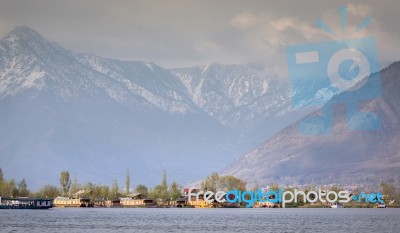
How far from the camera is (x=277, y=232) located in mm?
133125

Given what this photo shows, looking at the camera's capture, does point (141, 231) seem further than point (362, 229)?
No

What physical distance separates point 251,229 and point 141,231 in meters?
19.1

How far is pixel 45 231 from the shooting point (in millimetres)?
128750

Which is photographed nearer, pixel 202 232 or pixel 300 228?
pixel 202 232

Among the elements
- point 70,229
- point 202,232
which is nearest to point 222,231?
point 202,232

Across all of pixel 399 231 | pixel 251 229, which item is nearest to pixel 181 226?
pixel 251 229

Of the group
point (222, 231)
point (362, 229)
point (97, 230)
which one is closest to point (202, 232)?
point (222, 231)

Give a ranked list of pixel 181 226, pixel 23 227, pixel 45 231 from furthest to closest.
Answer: pixel 181 226 → pixel 23 227 → pixel 45 231

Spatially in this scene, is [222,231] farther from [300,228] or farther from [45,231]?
[45,231]

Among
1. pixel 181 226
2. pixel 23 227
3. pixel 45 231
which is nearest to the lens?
pixel 45 231

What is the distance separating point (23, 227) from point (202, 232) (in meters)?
28.8

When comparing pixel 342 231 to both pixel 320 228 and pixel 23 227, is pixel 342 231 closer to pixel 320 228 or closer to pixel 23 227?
pixel 320 228

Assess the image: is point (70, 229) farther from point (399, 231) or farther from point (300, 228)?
point (399, 231)

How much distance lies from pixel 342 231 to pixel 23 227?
162ft
